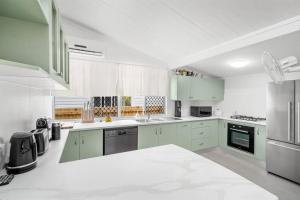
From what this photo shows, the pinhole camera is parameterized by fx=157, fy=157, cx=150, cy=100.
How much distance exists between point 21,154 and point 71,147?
1.49 metres

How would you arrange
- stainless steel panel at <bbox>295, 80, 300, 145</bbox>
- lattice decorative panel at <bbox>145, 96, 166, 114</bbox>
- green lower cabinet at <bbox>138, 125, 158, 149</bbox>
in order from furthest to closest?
lattice decorative panel at <bbox>145, 96, 166, 114</bbox> → green lower cabinet at <bbox>138, 125, 158, 149</bbox> → stainless steel panel at <bbox>295, 80, 300, 145</bbox>

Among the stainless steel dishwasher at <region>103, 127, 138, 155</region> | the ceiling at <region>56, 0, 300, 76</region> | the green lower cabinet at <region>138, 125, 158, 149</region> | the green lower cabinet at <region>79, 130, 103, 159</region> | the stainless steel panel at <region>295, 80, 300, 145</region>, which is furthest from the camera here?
the green lower cabinet at <region>138, 125, 158, 149</region>

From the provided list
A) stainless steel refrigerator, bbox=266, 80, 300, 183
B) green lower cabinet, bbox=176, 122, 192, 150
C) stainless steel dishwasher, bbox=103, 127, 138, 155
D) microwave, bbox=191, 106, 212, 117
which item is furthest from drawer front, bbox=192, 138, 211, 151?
stainless steel dishwasher, bbox=103, 127, 138, 155

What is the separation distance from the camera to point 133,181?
2.91 feet

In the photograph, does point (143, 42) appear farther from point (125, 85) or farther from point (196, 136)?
point (196, 136)

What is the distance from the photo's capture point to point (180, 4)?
1.92m

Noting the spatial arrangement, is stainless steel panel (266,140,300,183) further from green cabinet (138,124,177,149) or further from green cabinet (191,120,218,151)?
green cabinet (138,124,177,149)

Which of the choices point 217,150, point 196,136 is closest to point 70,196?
point 196,136

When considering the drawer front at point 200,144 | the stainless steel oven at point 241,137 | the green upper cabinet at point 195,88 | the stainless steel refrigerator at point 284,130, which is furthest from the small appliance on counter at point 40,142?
the stainless steel oven at point 241,137

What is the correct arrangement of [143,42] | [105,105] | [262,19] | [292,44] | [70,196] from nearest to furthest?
[70,196] → [262,19] → [292,44] → [143,42] → [105,105]

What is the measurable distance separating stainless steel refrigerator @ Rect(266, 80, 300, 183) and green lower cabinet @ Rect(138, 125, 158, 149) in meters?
2.01

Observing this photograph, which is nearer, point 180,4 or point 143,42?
point 180,4

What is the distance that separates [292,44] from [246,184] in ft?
7.51

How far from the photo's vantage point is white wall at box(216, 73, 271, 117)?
11.4 feet
